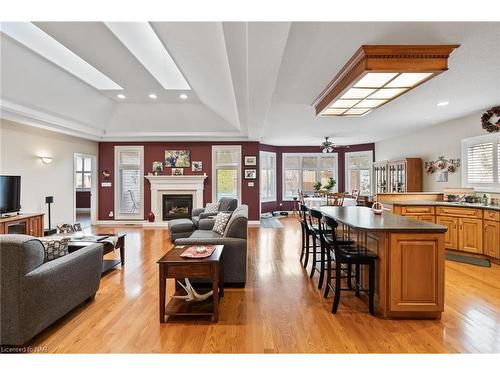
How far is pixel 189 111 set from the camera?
725 centimetres

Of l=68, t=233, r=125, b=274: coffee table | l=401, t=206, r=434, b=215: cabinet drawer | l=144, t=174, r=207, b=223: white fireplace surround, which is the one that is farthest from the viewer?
l=144, t=174, r=207, b=223: white fireplace surround

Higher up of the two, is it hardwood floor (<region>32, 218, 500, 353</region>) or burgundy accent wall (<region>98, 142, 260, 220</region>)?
burgundy accent wall (<region>98, 142, 260, 220</region>)

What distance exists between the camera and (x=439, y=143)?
6.04 meters

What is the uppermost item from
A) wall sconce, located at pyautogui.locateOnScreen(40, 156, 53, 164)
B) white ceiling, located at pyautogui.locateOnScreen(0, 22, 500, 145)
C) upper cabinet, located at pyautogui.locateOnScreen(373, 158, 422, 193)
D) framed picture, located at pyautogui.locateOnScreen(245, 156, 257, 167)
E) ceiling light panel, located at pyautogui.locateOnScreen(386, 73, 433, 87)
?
white ceiling, located at pyautogui.locateOnScreen(0, 22, 500, 145)

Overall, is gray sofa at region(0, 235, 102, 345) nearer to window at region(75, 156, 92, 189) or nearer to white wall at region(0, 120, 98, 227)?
white wall at region(0, 120, 98, 227)

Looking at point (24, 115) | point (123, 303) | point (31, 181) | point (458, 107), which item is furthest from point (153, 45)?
point (458, 107)

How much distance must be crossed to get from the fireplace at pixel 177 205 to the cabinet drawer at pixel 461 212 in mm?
6036

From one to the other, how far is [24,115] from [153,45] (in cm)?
300

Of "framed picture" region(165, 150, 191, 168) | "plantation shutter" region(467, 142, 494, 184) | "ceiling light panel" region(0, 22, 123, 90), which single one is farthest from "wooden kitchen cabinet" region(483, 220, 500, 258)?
"ceiling light panel" region(0, 22, 123, 90)

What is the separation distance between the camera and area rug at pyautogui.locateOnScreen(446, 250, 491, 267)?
13.8ft

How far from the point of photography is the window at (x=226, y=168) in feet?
26.6

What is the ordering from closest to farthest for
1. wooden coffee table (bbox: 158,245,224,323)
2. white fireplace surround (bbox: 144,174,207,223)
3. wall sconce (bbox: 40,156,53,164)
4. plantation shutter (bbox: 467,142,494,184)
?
wooden coffee table (bbox: 158,245,224,323), plantation shutter (bbox: 467,142,494,184), wall sconce (bbox: 40,156,53,164), white fireplace surround (bbox: 144,174,207,223)

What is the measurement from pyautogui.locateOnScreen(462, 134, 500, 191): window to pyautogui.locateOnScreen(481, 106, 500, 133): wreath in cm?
21

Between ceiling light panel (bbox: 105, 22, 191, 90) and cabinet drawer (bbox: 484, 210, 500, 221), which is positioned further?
cabinet drawer (bbox: 484, 210, 500, 221)
